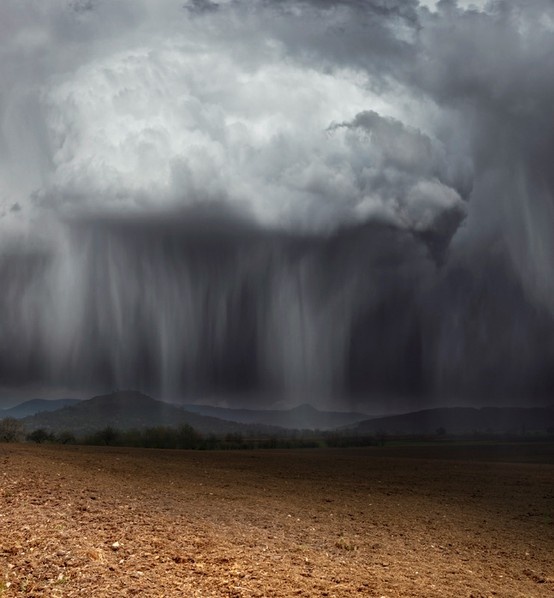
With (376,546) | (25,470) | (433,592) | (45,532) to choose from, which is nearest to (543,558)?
(376,546)

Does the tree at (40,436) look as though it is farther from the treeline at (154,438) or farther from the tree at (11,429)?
the tree at (11,429)

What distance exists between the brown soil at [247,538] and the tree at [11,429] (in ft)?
174

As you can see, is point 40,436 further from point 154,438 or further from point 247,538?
point 247,538

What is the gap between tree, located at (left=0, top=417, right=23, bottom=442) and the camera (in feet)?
281

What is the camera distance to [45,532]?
19.1 metres

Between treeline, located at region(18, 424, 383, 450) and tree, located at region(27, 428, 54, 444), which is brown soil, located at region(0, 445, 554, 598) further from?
treeline, located at region(18, 424, 383, 450)

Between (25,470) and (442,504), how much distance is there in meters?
23.4

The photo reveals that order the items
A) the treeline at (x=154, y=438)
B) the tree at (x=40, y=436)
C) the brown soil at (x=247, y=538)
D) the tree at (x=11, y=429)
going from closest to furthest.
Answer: the brown soil at (x=247, y=538) < the tree at (x=11, y=429) < the tree at (x=40, y=436) < the treeline at (x=154, y=438)

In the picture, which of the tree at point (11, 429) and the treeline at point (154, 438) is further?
the treeline at point (154, 438)

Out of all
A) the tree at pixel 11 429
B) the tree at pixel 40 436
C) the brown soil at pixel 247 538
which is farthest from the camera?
the tree at pixel 40 436

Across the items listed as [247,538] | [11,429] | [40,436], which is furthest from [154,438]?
[247,538]

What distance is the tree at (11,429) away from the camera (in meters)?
85.7

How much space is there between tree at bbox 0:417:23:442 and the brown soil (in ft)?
174

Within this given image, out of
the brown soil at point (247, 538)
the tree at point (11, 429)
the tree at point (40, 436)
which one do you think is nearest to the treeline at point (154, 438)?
the tree at point (40, 436)
